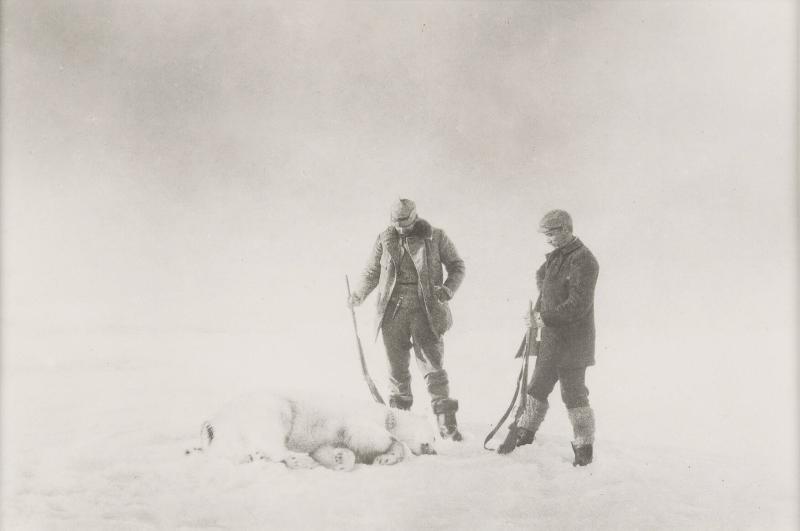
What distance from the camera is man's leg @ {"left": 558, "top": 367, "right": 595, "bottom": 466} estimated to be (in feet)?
9.59

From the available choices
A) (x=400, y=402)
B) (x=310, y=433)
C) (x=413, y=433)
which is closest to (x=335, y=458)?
(x=310, y=433)

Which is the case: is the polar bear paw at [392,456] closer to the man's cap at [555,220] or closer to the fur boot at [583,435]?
the fur boot at [583,435]

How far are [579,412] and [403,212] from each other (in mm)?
1173

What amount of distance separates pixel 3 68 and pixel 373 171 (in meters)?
1.85

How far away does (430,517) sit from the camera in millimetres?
2838

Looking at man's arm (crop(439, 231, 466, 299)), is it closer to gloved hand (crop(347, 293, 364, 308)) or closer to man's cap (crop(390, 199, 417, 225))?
man's cap (crop(390, 199, 417, 225))

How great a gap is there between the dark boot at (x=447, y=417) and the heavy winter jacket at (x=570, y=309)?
484 millimetres

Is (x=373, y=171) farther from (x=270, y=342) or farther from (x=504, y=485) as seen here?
(x=504, y=485)

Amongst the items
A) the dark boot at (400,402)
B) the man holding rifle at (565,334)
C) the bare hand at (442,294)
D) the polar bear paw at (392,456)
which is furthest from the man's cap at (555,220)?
the polar bear paw at (392,456)

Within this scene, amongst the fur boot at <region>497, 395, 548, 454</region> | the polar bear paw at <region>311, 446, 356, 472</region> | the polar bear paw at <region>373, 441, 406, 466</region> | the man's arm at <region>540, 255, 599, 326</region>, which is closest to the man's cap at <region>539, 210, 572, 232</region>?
the man's arm at <region>540, 255, 599, 326</region>

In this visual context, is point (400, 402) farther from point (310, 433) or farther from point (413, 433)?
point (310, 433)

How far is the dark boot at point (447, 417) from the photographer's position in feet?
10.4

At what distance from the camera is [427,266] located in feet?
10.6

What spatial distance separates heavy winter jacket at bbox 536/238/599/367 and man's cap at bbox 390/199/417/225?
2.26ft
